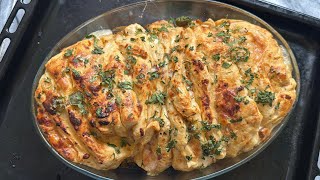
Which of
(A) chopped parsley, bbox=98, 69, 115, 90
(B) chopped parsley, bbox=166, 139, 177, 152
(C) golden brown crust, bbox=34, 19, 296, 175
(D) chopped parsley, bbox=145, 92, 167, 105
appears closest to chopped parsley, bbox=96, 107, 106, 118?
(C) golden brown crust, bbox=34, 19, 296, 175

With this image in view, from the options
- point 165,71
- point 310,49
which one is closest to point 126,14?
point 165,71

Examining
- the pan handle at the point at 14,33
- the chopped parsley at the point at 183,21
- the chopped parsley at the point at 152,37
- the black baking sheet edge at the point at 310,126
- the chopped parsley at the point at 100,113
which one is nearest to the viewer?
the chopped parsley at the point at 100,113

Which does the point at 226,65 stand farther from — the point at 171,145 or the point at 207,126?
the point at 171,145

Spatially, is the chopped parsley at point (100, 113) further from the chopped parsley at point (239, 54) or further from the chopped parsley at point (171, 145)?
the chopped parsley at point (239, 54)

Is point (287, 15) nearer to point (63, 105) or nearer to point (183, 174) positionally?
point (183, 174)

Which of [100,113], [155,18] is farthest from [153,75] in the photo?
[155,18]

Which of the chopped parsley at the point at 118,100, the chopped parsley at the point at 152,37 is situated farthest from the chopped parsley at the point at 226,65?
the chopped parsley at the point at 118,100
